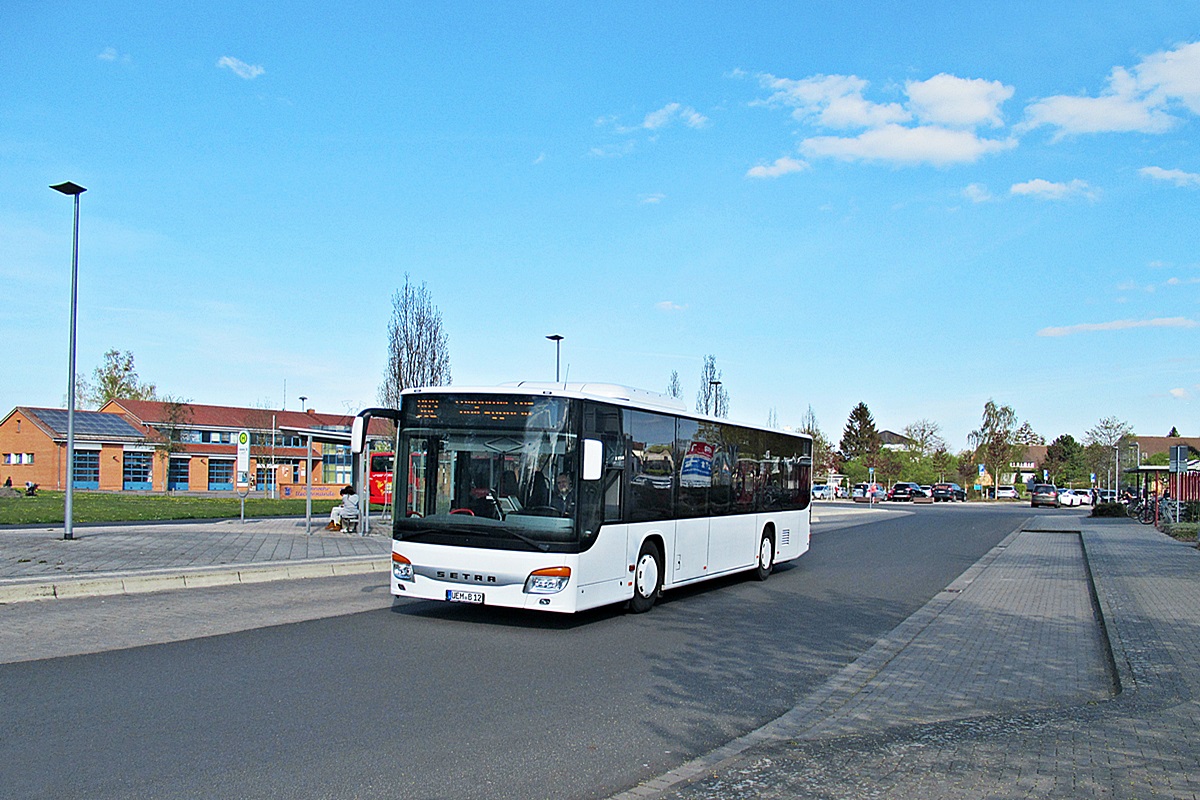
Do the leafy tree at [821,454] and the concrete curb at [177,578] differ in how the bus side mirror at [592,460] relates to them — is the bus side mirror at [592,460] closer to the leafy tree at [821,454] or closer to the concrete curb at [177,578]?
the concrete curb at [177,578]

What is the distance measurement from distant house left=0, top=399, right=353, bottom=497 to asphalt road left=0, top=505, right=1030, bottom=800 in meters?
56.4

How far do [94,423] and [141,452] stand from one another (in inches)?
155

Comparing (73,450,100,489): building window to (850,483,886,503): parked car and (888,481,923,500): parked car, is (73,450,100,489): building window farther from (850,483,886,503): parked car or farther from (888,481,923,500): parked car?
(888,481,923,500): parked car

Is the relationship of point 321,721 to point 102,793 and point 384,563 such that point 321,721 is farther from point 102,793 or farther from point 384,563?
point 384,563

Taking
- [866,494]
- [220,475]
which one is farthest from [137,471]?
[866,494]

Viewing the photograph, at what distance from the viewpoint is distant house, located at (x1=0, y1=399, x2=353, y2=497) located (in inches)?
2778

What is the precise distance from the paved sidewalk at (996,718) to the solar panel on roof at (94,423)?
235 feet

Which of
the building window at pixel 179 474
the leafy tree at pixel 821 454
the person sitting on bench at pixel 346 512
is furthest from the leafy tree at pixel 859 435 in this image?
the person sitting on bench at pixel 346 512

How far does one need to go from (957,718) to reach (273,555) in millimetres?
13388

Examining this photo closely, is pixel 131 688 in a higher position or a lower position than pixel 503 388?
lower

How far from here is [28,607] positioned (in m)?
11.4

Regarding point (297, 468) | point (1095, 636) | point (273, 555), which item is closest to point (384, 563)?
point (273, 555)

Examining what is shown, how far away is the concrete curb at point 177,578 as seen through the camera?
12023 mm

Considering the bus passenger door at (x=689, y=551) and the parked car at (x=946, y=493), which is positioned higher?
the bus passenger door at (x=689, y=551)
